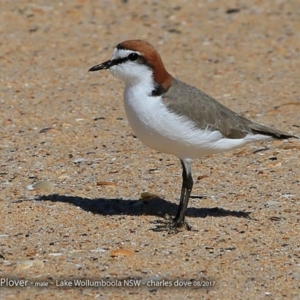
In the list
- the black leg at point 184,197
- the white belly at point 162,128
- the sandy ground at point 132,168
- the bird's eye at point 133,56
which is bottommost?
the sandy ground at point 132,168

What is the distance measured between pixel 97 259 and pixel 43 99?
15.9ft

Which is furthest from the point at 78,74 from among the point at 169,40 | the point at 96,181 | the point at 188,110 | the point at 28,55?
the point at 188,110

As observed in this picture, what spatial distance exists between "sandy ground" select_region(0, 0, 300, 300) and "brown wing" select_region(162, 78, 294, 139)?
2.43ft

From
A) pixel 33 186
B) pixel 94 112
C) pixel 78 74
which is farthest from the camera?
pixel 78 74

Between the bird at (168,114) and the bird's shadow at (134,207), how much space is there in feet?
1.17

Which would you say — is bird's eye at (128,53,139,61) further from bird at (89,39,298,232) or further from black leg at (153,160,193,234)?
black leg at (153,160,193,234)

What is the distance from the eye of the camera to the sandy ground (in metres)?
6.14

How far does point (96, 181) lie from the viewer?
8148mm

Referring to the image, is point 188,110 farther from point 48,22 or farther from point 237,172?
point 48,22

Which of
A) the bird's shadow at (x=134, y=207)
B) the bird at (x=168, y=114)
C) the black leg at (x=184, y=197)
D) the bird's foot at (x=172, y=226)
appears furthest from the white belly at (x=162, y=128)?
the bird's shadow at (x=134, y=207)

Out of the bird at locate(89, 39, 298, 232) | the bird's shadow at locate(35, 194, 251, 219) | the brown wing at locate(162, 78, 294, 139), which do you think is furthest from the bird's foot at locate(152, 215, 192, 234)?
the brown wing at locate(162, 78, 294, 139)

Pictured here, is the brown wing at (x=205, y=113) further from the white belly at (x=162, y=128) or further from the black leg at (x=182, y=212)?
the black leg at (x=182, y=212)

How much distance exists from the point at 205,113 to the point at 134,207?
1170mm

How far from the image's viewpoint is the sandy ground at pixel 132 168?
20.2 ft
